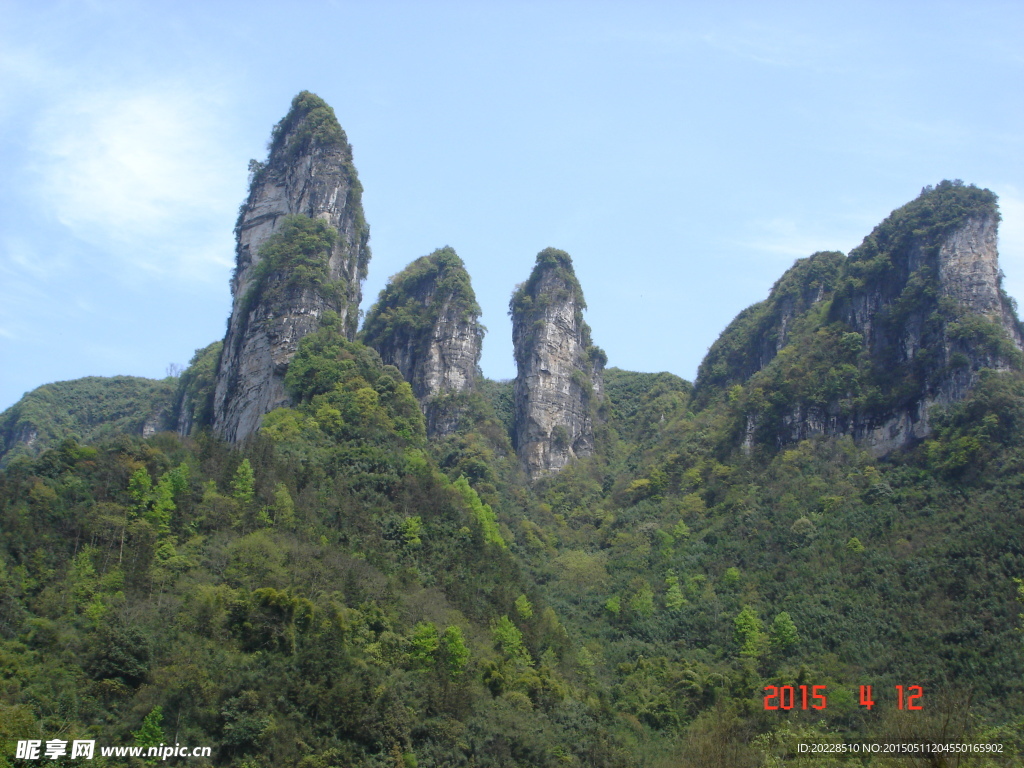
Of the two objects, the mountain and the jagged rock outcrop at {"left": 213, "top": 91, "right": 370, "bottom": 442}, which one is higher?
the jagged rock outcrop at {"left": 213, "top": 91, "right": 370, "bottom": 442}

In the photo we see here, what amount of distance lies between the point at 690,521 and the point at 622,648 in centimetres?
1551

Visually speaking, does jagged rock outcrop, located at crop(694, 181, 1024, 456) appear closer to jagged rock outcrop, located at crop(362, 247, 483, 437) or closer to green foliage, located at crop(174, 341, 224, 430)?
jagged rock outcrop, located at crop(362, 247, 483, 437)

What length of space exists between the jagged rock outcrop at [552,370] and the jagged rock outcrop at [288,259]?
16492 mm

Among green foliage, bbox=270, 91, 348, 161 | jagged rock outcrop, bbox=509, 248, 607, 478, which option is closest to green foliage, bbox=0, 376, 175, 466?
green foliage, bbox=270, 91, 348, 161

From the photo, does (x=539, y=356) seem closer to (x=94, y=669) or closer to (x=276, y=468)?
(x=276, y=468)

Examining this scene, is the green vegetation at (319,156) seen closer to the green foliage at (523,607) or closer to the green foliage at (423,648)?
the green foliage at (523,607)

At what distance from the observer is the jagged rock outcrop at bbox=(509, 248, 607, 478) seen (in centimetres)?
8356

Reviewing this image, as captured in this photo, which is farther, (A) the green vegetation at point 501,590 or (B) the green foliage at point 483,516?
(B) the green foliage at point 483,516

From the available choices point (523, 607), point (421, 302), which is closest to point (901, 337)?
point (523, 607)

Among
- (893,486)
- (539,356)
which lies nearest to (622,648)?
(893,486)

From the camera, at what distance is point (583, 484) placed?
8012cm
